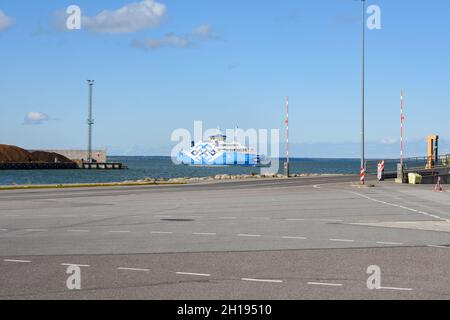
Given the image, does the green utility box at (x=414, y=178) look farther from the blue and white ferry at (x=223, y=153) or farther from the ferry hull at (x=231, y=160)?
the ferry hull at (x=231, y=160)

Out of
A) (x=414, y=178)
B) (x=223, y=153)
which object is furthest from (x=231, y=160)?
(x=414, y=178)

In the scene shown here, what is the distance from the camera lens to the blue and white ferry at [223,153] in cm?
16175

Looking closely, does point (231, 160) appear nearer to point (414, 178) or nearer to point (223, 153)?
point (223, 153)

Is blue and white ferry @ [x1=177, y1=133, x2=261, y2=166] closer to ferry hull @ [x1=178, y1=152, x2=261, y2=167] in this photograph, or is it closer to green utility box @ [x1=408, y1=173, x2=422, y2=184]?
ferry hull @ [x1=178, y1=152, x2=261, y2=167]

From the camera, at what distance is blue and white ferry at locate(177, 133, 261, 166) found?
161750mm

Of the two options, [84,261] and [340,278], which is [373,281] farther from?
[84,261]

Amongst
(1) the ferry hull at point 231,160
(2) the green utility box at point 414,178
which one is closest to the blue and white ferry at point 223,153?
(1) the ferry hull at point 231,160

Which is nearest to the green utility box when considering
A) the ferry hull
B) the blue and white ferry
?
the blue and white ferry

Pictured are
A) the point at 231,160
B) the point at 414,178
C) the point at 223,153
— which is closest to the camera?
the point at 414,178

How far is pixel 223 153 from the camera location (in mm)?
162125

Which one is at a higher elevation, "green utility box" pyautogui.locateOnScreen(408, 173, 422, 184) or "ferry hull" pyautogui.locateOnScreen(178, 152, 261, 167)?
"ferry hull" pyautogui.locateOnScreen(178, 152, 261, 167)
